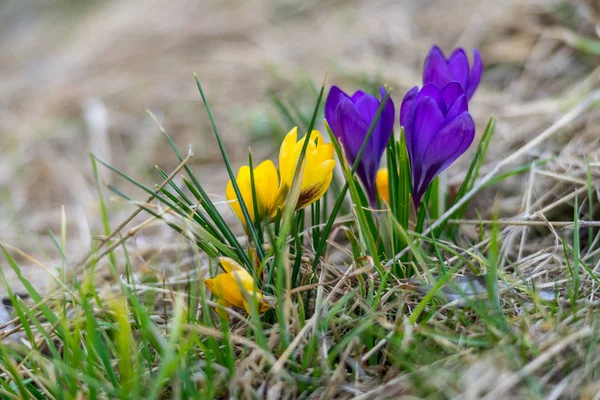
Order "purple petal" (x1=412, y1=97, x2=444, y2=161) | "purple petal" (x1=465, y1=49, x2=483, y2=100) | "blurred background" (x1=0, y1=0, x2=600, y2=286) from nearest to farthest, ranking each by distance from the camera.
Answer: "purple petal" (x1=412, y1=97, x2=444, y2=161) < "purple petal" (x1=465, y1=49, x2=483, y2=100) < "blurred background" (x1=0, y1=0, x2=600, y2=286)

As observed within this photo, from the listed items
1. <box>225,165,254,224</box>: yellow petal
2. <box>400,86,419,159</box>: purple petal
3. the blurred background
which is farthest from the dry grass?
<box>400,86,419,159</box>: purple petal

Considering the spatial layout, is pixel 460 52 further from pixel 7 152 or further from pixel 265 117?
pixel 7 152

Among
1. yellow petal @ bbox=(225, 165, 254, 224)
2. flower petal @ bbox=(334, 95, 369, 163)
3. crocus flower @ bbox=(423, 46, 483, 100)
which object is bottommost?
yellow petal @ bbox=(225, 165, 254, 224)

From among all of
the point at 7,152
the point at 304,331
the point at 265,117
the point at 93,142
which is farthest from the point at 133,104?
the point at 304,331

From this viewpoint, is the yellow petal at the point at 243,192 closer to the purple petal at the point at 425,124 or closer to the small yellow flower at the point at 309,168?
the small yellow flower at the point at 309,168

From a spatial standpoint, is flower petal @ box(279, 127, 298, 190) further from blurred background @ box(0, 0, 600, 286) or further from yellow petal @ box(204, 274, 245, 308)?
blurred background @ box(0, 0, 600, 286)
